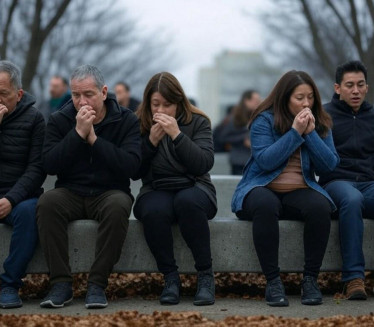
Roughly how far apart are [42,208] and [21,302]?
2.36ft

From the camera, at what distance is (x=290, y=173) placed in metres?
7.36

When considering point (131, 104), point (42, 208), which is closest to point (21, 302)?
point (42, 208)

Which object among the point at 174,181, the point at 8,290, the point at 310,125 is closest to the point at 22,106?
the point at 174,181

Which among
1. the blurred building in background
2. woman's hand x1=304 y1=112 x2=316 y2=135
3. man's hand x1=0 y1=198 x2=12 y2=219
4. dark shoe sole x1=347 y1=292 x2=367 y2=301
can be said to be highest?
the blurred building in background

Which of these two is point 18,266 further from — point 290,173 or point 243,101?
point 243,101

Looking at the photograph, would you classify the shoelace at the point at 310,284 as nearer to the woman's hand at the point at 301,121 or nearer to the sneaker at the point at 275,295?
the sneaker at the point at 275,295

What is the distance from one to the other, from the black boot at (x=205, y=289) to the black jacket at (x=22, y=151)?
1485 millimetres

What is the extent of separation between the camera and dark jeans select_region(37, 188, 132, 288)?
695 centimetres

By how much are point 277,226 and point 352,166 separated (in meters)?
1.10

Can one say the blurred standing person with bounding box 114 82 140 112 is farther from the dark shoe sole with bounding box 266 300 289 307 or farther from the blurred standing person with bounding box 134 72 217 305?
the dark shoe sole with bounding box 266 300 289 307

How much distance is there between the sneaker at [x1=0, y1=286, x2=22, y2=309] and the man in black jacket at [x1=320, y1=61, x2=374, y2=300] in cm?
250

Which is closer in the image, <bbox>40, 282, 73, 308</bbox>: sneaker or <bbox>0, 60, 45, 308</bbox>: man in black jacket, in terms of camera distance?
<bbox>40, 282, 73, 308</bbox>: sneaker

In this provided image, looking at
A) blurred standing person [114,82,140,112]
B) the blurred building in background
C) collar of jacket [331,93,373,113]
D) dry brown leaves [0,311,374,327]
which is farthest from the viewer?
the blurred building in background

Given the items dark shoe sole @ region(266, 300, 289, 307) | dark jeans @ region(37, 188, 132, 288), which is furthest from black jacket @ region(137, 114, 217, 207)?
dark shoe sole @ region(266, 300, 289, 307)
